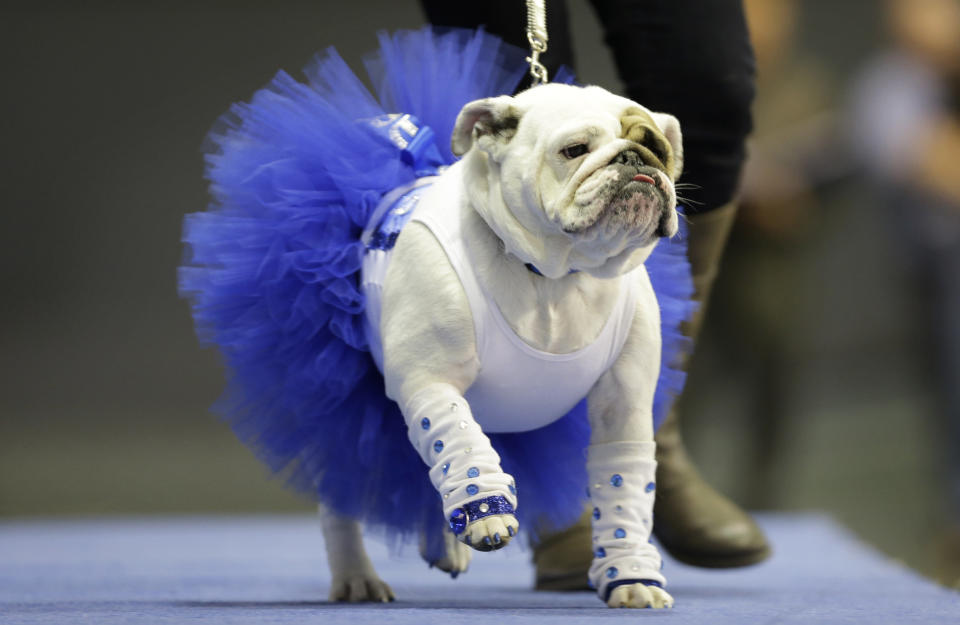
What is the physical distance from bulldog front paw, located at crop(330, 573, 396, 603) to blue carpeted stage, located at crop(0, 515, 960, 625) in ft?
0.12

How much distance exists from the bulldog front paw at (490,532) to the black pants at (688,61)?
66 cm

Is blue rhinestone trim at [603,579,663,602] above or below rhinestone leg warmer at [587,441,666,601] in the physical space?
below

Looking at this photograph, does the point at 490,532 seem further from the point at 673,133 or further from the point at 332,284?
the point at 673,133

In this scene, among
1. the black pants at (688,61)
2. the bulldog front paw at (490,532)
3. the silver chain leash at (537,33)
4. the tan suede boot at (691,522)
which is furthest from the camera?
the tan suede boot at (691,522)

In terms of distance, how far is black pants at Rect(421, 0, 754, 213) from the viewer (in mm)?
1853

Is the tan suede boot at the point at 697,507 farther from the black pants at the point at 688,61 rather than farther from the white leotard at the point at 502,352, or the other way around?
the white leotard at the point at 502,352

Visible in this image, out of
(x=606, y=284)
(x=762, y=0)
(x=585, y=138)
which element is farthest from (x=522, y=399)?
(x=762, y=0)

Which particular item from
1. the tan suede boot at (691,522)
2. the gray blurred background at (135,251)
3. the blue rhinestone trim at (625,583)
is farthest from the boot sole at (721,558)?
the gray blurred background at (135,251)

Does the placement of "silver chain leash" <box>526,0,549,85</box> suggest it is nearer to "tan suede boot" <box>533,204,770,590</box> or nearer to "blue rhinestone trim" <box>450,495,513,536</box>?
"tan suede boot" <box>533,204,770,590</box>

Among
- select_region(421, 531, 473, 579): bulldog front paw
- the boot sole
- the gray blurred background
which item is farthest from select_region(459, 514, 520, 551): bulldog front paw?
the gray blurred background

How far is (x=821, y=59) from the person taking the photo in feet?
20.7

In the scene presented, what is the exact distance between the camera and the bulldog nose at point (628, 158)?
4.76ft

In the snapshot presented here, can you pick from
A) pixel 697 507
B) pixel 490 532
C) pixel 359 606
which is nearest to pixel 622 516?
pixel 490 532

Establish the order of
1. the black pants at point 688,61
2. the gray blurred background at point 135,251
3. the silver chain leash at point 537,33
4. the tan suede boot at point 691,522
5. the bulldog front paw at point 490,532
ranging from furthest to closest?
the gray blurred background at point 135,251, the tan suede boot at point 691,522, the black pants at point 688,61, the silver chain leash at point 537,33, the bulldog front paw at point 490,532
